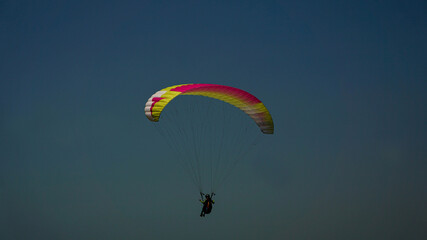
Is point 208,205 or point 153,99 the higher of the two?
point 153,99

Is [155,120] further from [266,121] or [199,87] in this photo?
[266,121]

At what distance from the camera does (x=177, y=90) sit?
2641cm

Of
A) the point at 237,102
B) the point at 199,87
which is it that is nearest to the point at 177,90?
the point at 199,87

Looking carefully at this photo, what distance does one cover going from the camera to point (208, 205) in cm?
2812

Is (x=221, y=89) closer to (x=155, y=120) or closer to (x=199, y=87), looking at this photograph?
(x=199, y=87)

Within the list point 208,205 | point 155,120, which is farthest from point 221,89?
point 208,205

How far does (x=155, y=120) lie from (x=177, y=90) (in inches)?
59.5

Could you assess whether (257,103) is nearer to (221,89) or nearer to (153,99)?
(221,89)

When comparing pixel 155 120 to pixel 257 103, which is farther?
pixel 257 103

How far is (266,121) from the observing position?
96.8 feet

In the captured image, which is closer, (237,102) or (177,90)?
(177,90)

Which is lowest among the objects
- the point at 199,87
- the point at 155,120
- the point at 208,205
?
the point at 208,205

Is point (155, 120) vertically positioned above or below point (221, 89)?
below

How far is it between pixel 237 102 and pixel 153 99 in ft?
14.4
